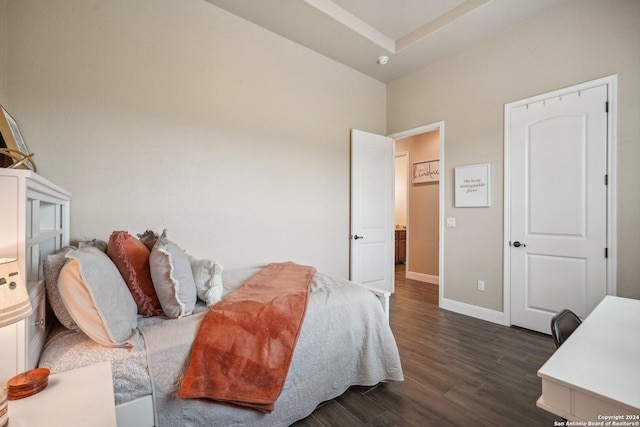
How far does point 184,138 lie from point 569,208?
3514 millimetres

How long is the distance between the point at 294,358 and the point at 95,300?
1.00 meters

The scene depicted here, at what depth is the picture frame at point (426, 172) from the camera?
15.9ft

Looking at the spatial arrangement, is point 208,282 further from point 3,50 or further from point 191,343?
point 3,50

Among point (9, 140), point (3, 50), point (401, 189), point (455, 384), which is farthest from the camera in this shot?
point (401, 189)

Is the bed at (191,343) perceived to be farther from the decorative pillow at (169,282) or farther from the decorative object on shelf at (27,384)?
the decorative object on shelf at (27,384)

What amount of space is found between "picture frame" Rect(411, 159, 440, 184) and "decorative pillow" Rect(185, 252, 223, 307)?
4081 millimetres

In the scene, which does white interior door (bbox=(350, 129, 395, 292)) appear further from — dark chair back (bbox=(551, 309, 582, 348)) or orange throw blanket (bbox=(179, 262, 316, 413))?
dark chair back (bbox=(551, 309, 582, 348))

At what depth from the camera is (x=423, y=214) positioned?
198 inches

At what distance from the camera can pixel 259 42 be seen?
2.88 meters

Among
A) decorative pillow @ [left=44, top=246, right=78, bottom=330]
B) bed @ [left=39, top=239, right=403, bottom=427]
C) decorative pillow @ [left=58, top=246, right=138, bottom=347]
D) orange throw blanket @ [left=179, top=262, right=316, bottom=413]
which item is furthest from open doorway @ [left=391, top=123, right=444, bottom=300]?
decorative pillow @ [left=44, top=246, right=78, bottom=330]

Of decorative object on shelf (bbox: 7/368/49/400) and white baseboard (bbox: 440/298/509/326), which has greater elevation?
decorative object on shelf (bbox: 7/368/49/400)

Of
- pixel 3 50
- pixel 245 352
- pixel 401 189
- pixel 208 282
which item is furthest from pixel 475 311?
pixel 3 50

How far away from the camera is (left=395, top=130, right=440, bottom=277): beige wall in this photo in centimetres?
486

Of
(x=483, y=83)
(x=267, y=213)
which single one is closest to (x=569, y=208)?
(x=483, y=83)
